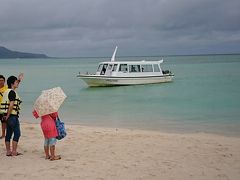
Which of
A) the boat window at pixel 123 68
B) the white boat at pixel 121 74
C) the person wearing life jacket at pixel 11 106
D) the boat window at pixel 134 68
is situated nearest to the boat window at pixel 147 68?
the white boat at pixel 121 74

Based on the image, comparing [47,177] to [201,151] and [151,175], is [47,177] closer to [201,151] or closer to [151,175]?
[151,175]

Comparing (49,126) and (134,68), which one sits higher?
(134,68)

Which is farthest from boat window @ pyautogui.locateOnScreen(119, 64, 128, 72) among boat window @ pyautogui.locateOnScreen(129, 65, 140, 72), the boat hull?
the boat hull

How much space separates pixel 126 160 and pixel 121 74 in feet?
70.5

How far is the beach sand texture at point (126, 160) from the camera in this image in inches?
227

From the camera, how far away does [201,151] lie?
7.46 metres

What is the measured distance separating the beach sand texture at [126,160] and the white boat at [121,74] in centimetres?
1855

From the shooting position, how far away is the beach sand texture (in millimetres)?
5773

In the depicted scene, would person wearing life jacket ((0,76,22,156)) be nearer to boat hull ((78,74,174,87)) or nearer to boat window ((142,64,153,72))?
boat hull ((78,74,174,87))

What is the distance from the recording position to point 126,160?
664 centimetres

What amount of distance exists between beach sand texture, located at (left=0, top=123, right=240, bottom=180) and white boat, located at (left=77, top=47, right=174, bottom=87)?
60.9 ft

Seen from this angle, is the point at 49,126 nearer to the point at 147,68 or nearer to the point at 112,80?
the point at 112,80

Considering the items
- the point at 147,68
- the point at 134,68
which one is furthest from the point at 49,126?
the point at 147,68

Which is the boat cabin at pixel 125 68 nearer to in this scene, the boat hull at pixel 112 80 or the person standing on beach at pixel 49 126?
the boat hull at pixel 112 80
